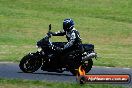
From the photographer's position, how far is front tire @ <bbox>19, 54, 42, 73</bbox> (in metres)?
18.1

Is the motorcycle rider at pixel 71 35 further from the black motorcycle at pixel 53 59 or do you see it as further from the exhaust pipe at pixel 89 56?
the exhaust pipe at pixel 89 56

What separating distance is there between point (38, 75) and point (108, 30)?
22.1 metres

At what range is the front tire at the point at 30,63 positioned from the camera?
18.1 metres

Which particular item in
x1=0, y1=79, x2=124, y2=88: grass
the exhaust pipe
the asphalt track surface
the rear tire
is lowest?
the asphalt track surface

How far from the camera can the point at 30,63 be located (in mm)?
18203

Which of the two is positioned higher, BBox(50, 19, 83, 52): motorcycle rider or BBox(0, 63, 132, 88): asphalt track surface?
BBox(50, 19, 83, 52): motorcycle rider

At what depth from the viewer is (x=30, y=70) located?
18328 millimetres

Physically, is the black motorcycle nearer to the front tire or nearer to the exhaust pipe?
the front tire

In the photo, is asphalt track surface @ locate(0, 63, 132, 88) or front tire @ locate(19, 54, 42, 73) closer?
asphalt track surface @ locate(0, 63, 132, 88)

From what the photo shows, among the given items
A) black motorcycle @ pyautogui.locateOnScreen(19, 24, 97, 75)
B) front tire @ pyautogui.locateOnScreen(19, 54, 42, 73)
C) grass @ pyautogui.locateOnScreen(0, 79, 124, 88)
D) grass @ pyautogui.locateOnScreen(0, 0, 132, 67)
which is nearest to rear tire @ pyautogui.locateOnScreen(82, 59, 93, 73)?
black motorcycle @ pyautogui.locateOnScreen(19, 24, 97, 75)

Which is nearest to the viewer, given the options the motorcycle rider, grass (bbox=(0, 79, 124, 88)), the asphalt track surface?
grass (bbox=(0, 79, 124, 88))

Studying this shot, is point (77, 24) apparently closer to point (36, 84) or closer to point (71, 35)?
point (71, 35)

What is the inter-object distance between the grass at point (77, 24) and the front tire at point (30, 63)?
3.73m

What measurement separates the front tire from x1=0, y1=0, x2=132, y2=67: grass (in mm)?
3731
